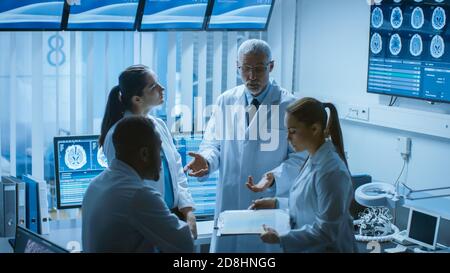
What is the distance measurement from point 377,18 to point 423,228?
113cm

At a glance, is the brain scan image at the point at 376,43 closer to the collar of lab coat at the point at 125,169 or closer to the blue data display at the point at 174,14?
the blue data display at the point at 174,14

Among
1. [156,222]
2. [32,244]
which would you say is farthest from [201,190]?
[156,222]

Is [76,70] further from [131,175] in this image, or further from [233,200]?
[131,175]

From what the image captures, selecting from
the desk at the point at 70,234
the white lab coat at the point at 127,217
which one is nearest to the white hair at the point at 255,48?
the desk at the point at 70,234

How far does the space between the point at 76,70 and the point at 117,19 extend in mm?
315

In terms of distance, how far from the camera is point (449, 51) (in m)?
3.06

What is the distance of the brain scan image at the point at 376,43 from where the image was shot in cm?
344

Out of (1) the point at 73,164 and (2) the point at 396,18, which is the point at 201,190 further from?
(2) the point at 396,18

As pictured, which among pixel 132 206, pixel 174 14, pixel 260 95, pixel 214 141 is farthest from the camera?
pixel 174 14

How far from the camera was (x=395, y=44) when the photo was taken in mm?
3354

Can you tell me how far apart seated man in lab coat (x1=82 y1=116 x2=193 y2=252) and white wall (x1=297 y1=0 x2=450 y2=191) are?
1680 millimetres

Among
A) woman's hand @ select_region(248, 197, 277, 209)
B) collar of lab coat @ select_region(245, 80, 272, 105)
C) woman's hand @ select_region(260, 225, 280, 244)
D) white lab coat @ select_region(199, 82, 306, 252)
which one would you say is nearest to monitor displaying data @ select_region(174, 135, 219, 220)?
white lab coat @ select_region(199, 82, 306, 252)

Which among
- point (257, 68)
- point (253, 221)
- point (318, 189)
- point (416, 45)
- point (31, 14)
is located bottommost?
point (253, 221)
